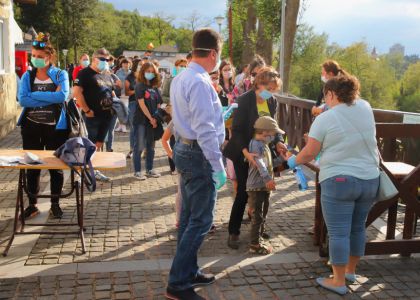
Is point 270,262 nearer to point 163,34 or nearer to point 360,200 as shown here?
point 360,200

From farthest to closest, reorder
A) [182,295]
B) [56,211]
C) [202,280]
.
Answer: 1. [56,211]
2. [202,280]
3. [182,295]

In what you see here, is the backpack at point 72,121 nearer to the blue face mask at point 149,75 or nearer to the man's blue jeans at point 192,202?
the blue face mask at point 149,75

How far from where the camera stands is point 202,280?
13.2ft

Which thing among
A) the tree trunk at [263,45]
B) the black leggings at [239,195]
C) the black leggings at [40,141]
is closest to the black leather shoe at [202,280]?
the black leggings at [239,195]

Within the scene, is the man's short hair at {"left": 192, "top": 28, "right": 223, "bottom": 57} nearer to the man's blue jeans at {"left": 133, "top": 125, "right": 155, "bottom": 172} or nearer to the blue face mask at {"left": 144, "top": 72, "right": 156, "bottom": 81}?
the blue face mask at {"left": 144, "top": 72, "right": 156, "bottom": 81}

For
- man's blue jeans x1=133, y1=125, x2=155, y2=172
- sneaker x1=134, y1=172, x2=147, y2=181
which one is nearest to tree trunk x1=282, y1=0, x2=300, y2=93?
man's blue jeans x1=133, y1=125, x2=155, y2=172

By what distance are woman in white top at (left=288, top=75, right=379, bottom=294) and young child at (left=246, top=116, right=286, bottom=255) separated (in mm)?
659

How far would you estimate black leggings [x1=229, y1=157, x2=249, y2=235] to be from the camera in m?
4.86

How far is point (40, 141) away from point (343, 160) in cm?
345

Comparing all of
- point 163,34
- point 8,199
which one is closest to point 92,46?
point 163,34

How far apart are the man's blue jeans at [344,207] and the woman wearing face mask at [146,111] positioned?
4.29 m

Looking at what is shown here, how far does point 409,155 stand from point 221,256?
3607 mm

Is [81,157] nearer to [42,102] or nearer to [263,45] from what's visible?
[42,102]

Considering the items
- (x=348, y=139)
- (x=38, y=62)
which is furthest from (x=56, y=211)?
(x=348, y=139)
